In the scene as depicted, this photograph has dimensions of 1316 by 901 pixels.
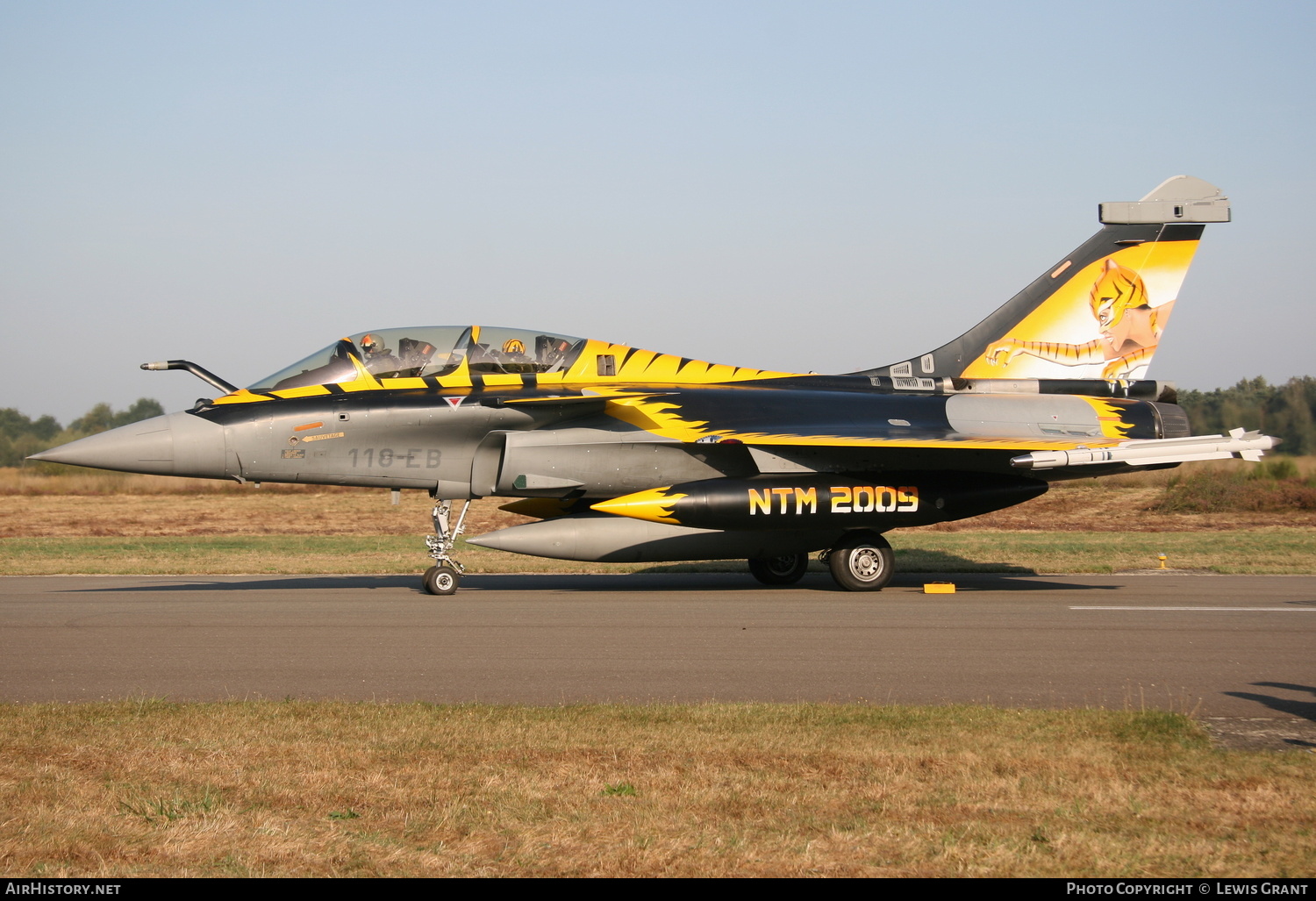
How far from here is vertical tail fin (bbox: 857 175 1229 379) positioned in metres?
15.6

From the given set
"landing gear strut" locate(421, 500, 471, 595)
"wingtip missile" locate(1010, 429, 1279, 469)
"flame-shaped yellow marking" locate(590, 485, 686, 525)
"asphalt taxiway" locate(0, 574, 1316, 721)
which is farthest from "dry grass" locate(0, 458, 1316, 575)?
"flame-shaped yellow marking" locate(590, 485, 686, 525)

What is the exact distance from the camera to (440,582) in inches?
493

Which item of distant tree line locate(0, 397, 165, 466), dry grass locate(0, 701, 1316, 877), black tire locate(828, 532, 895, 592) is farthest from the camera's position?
distant tree line locate(0, 397, 165, 466)

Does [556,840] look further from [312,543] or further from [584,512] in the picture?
[312,543]

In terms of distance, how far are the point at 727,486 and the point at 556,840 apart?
8420mm

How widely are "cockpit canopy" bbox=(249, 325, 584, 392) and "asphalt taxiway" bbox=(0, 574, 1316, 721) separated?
8.34 ft

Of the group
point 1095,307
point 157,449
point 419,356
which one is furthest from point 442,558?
point 1095,307

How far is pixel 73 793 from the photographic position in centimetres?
467

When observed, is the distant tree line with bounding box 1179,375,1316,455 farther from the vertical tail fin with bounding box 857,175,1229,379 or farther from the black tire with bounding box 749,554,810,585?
the black tire with bounding box 749,554,810,585

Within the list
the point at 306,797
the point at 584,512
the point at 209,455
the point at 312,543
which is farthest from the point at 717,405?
the point at 312,543

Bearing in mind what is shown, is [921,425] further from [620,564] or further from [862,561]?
[620,564]

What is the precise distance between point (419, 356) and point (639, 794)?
8.93m

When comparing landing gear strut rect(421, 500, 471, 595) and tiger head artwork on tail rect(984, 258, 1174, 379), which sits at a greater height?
tiger head artwork on tail rect(984, 258, 1174, 379)

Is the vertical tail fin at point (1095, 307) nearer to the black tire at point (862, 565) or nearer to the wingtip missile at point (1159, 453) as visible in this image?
the black tire at point (862, 565)
